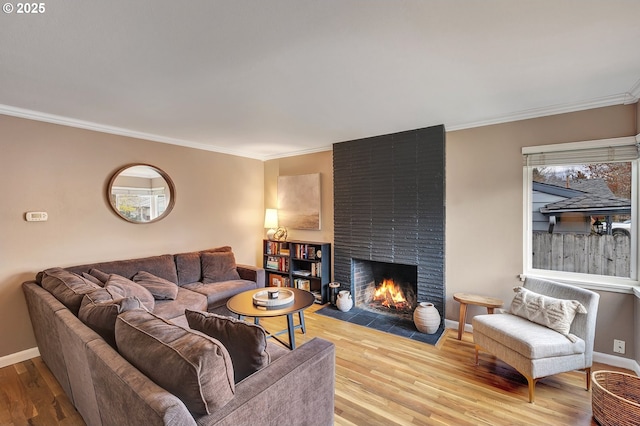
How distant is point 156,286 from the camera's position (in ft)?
10.3

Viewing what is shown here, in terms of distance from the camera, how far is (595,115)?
269cm

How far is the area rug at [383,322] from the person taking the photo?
3.27m

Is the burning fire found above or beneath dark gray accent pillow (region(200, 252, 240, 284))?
beneath

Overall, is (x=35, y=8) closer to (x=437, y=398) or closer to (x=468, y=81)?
(x=468, y=81)

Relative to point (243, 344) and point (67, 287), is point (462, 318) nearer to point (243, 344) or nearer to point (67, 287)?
point (243, 344)

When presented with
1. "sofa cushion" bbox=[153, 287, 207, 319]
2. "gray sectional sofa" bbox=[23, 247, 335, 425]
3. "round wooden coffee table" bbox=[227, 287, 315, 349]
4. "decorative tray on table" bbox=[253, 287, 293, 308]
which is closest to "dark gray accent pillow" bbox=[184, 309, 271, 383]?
"gray sectional sofa" bbox=[23, 247, 335, 425]

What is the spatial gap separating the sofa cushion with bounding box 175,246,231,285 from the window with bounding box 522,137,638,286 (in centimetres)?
392

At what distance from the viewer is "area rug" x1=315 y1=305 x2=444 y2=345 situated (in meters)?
3.27

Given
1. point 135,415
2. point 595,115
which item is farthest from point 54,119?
point 595,115

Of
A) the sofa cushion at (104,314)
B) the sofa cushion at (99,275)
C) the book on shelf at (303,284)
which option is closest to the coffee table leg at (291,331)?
the sofa cushion at (104,314)

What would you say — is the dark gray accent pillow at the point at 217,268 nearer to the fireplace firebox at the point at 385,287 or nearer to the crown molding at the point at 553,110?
the fireplace firebox at the point at 385,287

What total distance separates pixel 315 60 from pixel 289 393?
76.7 inches

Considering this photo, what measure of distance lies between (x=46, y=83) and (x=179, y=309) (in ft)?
7.35

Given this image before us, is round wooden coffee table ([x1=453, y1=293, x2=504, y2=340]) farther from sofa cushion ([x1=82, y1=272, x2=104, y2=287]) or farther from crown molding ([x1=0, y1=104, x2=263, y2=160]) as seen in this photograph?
crown molding ([x1=0, y1=104, x2=263, y2=160])
